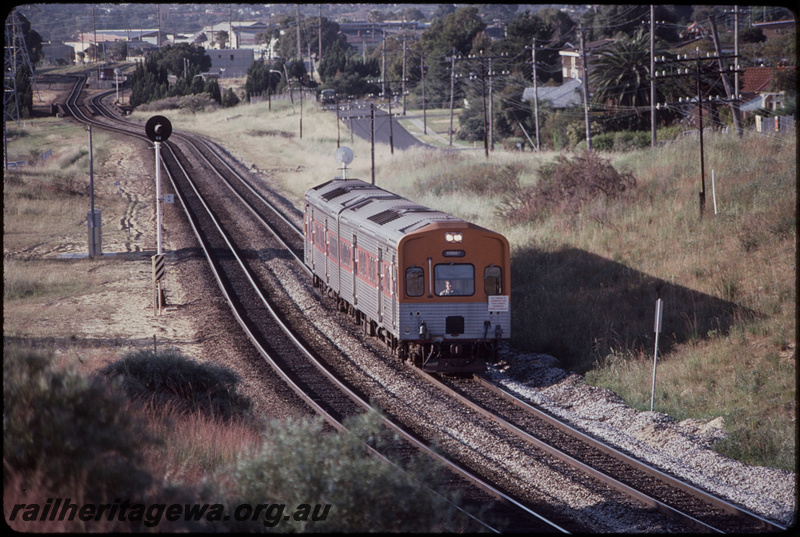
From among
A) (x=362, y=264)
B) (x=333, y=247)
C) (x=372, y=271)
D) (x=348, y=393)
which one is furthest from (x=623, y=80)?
(x=348, y=393)

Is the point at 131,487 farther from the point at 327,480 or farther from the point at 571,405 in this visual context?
the point at 571,405

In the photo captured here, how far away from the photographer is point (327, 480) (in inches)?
280

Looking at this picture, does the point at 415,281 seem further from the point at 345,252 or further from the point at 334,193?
the point at 334,193

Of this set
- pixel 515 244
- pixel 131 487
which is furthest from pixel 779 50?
pixel 131 487

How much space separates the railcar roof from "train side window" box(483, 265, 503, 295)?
45.3 inches

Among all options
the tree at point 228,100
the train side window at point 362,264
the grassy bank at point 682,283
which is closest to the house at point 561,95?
the grassy bank at point 682,283

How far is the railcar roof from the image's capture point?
56.3 ft

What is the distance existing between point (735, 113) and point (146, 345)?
25.7 m

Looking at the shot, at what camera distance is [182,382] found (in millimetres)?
13938

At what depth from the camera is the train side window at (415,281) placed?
16609 millimetres

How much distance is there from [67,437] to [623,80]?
5324 cm

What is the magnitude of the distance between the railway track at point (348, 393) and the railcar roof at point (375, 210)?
3237 millimetres

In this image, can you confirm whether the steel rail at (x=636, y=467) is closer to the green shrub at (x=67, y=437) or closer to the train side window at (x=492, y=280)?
the train side window at (x=492, y=280)

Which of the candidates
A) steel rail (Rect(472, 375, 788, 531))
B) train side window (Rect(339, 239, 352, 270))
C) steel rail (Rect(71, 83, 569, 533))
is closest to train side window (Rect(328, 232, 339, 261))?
A: train side window (Rect(339, 239, 352, 270))
